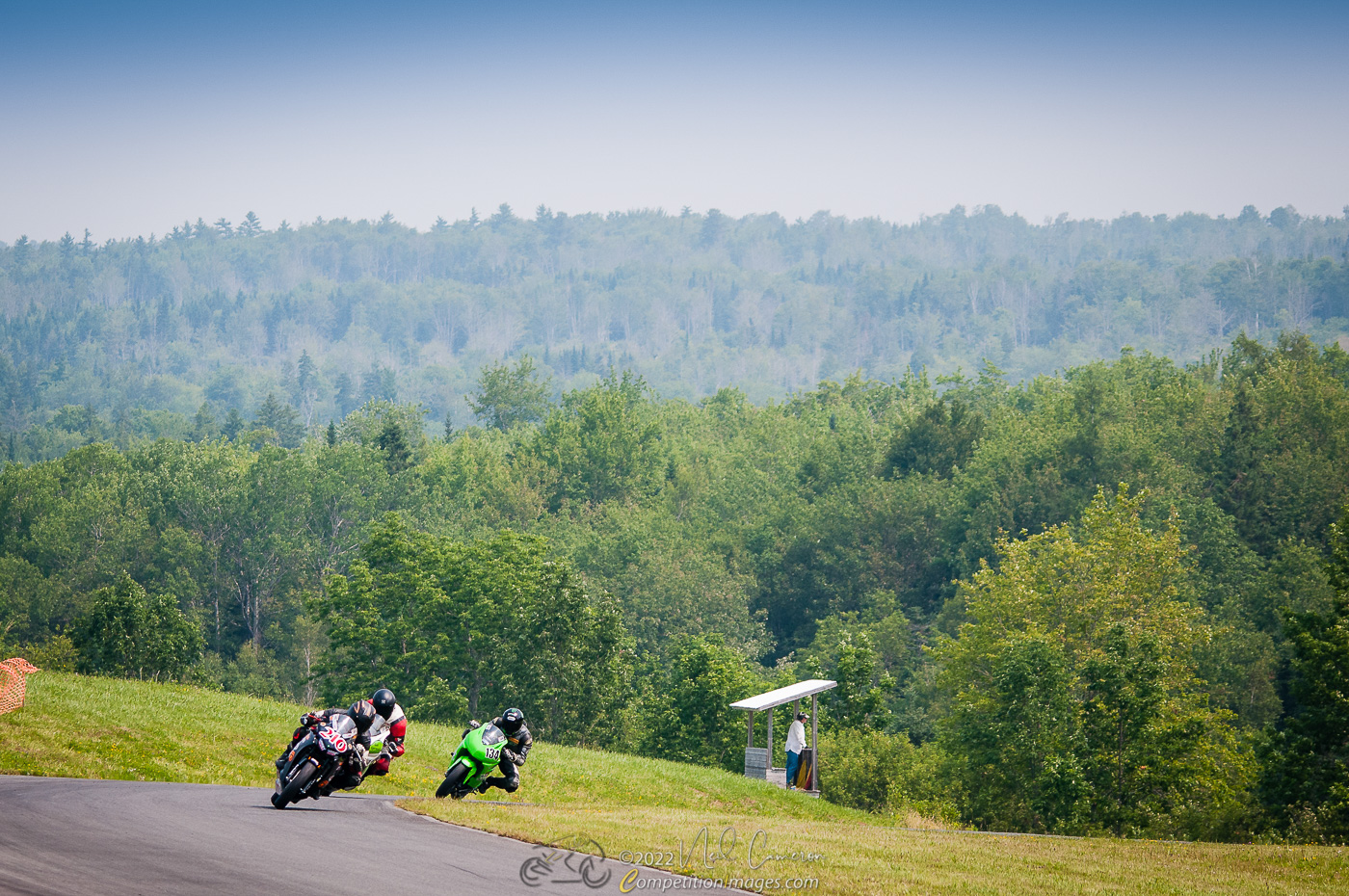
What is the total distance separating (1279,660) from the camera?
64562 millimetres

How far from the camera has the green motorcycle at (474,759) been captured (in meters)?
18.3

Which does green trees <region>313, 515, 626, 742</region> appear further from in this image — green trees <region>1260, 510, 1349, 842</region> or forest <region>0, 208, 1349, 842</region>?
green trees <region>1260, 510, 1349, 842</region>

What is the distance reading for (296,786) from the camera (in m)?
16.6

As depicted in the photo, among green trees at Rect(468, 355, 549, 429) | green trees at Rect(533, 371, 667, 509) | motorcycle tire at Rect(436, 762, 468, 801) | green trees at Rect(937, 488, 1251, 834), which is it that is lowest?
green trees at Rect(937, 488, 1251, 834)

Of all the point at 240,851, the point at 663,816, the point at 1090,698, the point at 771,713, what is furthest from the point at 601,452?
the point at 240,851

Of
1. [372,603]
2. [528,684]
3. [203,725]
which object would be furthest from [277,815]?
[372,603]

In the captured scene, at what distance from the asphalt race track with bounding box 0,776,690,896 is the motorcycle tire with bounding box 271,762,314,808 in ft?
0.50

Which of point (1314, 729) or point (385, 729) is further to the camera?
point (1314, 729)

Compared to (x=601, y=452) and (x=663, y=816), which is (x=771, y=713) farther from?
(x=601, y=452)

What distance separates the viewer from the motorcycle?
641 inches

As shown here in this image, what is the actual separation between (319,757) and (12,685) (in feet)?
39.3

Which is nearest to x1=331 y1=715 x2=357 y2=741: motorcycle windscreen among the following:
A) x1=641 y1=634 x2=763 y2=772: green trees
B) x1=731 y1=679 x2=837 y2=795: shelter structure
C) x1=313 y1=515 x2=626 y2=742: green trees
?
x1=731 y1=679 x2=837 y2=795: shelter structure

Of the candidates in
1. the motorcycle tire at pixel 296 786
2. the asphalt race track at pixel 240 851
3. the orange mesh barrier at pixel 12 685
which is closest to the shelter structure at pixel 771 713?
the asphalt race track at pixel 240 851

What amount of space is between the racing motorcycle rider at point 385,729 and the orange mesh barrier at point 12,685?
10.2m
